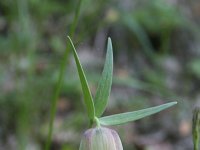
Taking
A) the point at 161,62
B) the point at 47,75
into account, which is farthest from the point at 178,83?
the point at 47,75

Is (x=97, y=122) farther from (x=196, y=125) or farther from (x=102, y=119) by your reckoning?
(x=196, y=125)

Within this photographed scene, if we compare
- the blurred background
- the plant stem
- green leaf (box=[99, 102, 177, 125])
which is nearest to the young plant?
green leaf (box=[99, 102, 177, 125])

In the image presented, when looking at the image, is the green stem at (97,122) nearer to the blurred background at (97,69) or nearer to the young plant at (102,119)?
the young plant at (102,119)

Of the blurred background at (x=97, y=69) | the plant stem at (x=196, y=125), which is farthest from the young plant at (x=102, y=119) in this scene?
the blurred background at (x=97, y=69)

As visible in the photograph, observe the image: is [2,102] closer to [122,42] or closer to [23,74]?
[23,74]

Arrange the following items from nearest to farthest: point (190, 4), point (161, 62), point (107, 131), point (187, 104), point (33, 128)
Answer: point (107, 131) < point (33, 128) < point (187, 104) < point (161, 62) < point (190, 4)

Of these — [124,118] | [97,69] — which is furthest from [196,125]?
[97,69]
